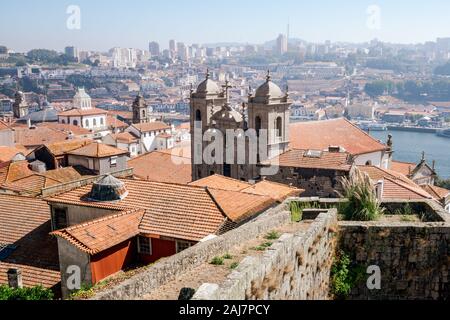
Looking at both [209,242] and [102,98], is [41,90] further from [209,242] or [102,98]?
[209,242]

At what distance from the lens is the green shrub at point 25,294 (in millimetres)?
11633

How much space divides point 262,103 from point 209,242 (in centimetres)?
2282

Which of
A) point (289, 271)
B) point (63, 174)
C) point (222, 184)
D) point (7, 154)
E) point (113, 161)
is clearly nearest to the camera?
point (289, 271)

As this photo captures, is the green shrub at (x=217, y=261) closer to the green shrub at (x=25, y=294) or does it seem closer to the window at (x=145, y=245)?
the green shrub at (x=25, y=294)

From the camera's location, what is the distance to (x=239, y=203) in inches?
607

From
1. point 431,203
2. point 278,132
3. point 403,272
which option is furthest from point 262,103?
point 403,272

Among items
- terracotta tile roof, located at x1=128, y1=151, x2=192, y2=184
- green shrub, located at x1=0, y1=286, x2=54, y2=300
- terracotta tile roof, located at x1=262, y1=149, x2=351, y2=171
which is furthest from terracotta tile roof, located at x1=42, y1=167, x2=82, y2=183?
green shrub, located at x1=0, y1=286, x2=54, y2=300

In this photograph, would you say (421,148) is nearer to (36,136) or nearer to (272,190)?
(36,136)

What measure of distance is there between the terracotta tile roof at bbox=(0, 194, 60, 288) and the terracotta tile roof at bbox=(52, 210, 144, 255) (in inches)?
63.1

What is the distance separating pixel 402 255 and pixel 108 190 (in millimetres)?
9556

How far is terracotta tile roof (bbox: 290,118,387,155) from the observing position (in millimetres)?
33719

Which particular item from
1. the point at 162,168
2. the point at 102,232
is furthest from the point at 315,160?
the point at 162,168

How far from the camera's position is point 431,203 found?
1090 centimetres

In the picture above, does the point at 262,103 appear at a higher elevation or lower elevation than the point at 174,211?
higher
